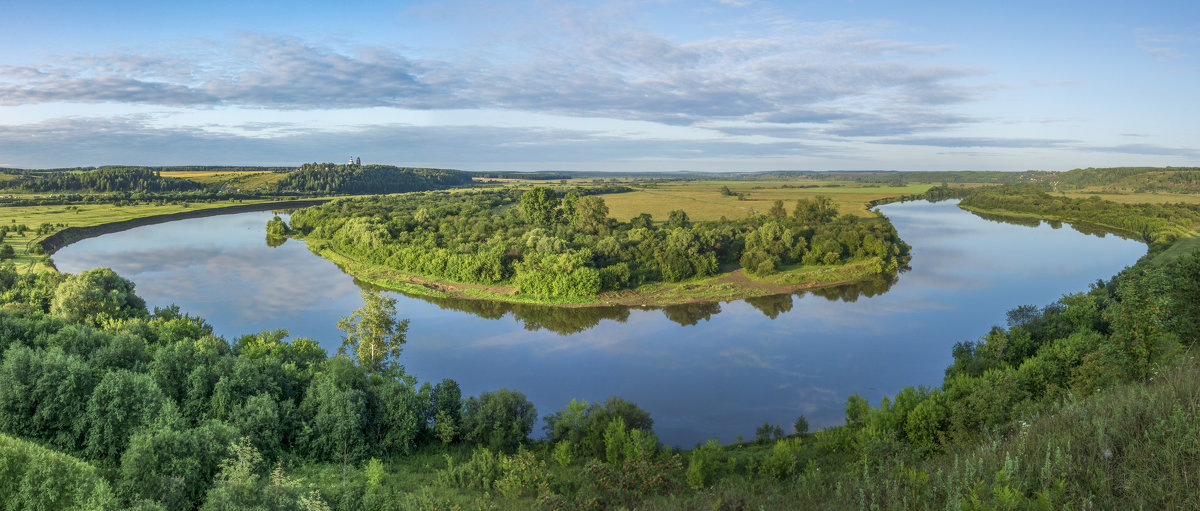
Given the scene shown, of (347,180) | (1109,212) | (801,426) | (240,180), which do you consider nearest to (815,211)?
(1109,212)

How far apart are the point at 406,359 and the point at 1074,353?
1104 inches

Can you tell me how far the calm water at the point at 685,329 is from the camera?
25562 mm

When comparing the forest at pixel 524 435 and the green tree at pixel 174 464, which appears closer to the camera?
the forest at pixel 524 435

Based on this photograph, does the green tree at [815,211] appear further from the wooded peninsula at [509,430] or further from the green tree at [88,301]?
the green tree at [88,301]

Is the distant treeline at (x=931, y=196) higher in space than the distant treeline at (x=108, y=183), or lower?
lower

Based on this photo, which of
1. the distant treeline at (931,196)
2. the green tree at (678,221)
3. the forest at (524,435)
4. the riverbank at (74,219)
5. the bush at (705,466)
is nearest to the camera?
the forest at (524,435)

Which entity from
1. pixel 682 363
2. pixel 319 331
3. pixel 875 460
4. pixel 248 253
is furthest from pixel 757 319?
pixel 248 253

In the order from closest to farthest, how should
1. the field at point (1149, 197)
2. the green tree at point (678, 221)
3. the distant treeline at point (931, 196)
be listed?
the green tree at point (678, 221) < the field at point (1149, 197) < the distant treeline at point (931, 196)

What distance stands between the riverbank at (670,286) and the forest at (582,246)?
795 mm

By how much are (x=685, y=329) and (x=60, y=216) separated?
9022 centimetres

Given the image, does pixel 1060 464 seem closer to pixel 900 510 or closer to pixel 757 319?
pixel 900 510

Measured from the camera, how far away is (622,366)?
1137 inches

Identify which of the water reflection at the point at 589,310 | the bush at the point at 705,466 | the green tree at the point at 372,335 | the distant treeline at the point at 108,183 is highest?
the distant treeline at the point at 108,183

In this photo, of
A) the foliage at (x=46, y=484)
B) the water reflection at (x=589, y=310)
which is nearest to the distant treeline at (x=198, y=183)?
the water reflection at (x=589, y=310)
